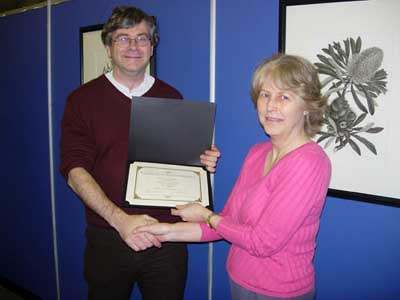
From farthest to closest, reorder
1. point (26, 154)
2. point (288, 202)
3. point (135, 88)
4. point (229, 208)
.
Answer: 1. point (26, 154)
2. point (135, 88)
3. point (229, 208)
4. point (288, 202)

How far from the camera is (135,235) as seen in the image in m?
1.38

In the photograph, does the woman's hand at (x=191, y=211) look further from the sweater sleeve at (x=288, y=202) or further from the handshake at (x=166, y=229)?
the sweater sleeve at (x=288, y=202)

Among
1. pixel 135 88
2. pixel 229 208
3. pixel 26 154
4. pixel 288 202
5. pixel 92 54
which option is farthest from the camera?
pixel 26 154

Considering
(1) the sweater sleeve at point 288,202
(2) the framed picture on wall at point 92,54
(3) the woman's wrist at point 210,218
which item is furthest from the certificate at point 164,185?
(2) the framed picture on wall at point 92,54

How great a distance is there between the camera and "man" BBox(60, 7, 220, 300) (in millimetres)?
1526

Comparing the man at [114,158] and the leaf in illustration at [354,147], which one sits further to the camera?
the man at [114,158]

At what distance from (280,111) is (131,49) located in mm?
700

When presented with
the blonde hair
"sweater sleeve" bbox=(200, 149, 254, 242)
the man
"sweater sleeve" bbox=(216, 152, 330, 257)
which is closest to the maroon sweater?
the man

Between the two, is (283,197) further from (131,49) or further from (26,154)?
(26,154)

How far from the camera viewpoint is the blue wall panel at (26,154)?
2539 millimetres

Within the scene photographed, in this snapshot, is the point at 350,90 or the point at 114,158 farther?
the point at 114,158

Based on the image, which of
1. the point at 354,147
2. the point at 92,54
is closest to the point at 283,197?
the point at 354,147

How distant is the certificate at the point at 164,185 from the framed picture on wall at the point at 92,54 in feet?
2.77

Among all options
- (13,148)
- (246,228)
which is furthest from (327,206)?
(13,148)
